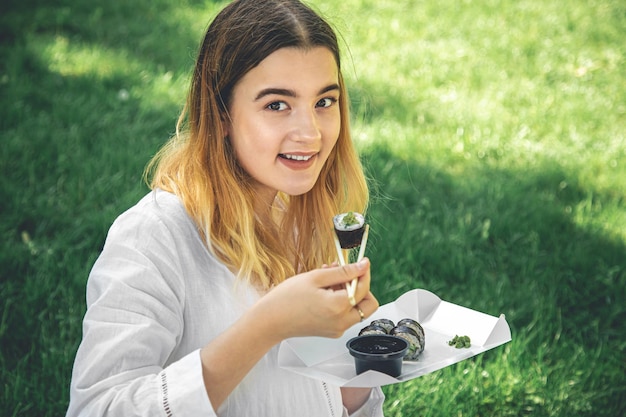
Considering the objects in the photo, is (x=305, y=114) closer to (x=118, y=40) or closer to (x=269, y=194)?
(x=269, y=194)

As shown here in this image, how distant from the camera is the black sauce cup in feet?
5.57

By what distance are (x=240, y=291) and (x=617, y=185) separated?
308cm

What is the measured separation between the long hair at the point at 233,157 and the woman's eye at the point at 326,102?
0.13 m

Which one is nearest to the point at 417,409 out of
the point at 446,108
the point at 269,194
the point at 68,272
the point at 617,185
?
the point at 269,194

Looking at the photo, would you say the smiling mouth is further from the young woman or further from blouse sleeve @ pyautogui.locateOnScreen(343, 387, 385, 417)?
blouse sleeve @ pyautogui.locateOnScreen(343, 387, 385, 417)

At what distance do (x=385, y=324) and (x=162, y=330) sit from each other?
569 mm

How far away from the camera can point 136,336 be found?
65.2 inches

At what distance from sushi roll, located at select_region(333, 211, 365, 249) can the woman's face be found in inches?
7.3

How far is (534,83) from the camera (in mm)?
5586

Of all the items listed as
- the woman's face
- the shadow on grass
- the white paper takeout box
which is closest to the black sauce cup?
the white paper takeout box

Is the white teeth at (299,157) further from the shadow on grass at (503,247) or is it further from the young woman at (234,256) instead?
the shadow on grass at (503,247)

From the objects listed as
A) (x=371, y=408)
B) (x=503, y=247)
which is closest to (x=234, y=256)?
(x=371, y=408)

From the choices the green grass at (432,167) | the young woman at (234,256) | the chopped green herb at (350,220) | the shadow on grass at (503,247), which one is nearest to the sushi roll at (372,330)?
the young woman at (234,256)

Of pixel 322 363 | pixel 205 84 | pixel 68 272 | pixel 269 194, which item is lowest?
pixel 68 272
